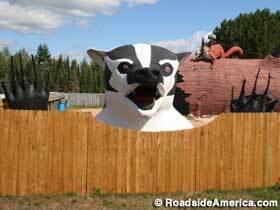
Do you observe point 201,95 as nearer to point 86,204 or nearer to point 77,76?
point 86,204

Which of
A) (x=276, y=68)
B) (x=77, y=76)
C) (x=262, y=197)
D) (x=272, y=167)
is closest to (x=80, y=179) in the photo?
(x=262, y=197)

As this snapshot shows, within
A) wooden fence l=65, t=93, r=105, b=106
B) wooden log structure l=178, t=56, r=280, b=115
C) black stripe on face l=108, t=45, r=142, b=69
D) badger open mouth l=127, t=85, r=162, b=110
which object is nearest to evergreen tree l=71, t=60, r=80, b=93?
wooden fence l=65, t=93, r=105, b=106

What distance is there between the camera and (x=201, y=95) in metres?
17.5

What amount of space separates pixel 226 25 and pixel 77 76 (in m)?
22.2

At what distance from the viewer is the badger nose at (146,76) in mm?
5629

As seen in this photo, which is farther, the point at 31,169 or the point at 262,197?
the point at 262,197

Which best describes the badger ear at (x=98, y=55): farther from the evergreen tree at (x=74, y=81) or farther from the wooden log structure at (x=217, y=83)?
the evergreen tree at (x=74, y=81)

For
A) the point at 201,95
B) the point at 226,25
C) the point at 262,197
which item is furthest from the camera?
the point at 226,25

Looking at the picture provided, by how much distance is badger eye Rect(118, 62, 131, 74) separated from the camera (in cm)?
612

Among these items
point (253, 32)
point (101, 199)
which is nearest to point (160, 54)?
point (101, 199)

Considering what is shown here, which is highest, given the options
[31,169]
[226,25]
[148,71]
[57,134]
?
[226,25]

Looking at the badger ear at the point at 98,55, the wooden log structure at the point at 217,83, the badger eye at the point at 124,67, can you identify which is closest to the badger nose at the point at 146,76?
the badger eye at the point at 124,67

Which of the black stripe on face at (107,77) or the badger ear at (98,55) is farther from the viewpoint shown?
the badger ear at (98,55)

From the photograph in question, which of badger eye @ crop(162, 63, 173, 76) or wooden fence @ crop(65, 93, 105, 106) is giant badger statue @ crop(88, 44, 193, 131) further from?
wooden fence @ crop(65, 93, 105, 106)
